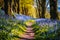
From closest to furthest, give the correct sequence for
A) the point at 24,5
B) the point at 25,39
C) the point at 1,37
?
1. the point at 1,37
2. the point at 25,39
3. the point at 24,5

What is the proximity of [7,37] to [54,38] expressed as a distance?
189 centimetres

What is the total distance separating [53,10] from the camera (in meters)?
17.3

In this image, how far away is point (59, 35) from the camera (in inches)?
380

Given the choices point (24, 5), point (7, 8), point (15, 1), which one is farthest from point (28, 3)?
point (7, 8)

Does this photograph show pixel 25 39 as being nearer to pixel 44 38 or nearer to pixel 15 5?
pixel 44 38

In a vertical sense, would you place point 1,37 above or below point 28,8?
above

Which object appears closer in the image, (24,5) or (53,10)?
(53,10)

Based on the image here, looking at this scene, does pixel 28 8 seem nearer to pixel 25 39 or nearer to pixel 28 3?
pixel 28 3

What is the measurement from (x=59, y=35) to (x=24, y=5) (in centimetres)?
4269

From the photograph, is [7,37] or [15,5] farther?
[15,5]

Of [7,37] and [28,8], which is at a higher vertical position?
[7,37]

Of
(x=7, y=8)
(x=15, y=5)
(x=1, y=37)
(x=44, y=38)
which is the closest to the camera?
(x=1, y=37)

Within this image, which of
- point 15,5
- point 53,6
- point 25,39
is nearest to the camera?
point 25,39

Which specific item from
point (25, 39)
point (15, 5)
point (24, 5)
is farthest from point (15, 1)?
point (25, 39)
